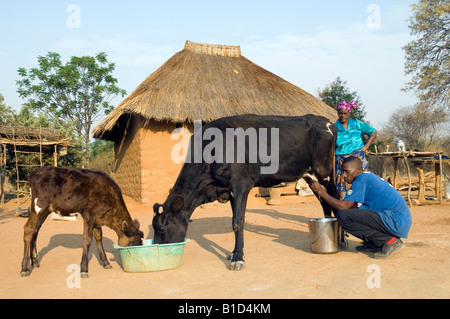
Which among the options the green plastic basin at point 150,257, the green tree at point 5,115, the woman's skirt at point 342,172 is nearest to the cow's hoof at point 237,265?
the green plastic basin at point 150,257

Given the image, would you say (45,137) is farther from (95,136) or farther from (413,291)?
(413,291)

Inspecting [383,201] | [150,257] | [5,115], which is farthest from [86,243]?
[5,115]

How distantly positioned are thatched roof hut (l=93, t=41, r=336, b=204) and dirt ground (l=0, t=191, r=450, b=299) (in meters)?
4.70

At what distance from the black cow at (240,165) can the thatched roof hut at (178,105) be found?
607 centimetres

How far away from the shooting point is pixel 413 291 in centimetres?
357

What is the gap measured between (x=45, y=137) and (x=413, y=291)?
15029 mm

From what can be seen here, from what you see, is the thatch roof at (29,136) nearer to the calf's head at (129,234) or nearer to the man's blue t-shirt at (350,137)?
the calf's head at (129,234)

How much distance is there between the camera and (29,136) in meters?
15.3

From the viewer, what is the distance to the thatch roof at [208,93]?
1194 cm

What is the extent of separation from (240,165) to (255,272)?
150cm

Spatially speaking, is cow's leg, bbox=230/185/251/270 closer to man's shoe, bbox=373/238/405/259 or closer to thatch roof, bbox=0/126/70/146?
man's shoe, bbox=373/238/405/259

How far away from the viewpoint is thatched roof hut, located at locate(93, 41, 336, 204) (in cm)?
1196

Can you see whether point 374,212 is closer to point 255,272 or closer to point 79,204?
point 255,272

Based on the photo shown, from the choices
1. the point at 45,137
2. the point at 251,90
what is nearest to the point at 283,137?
the point at 251,90
